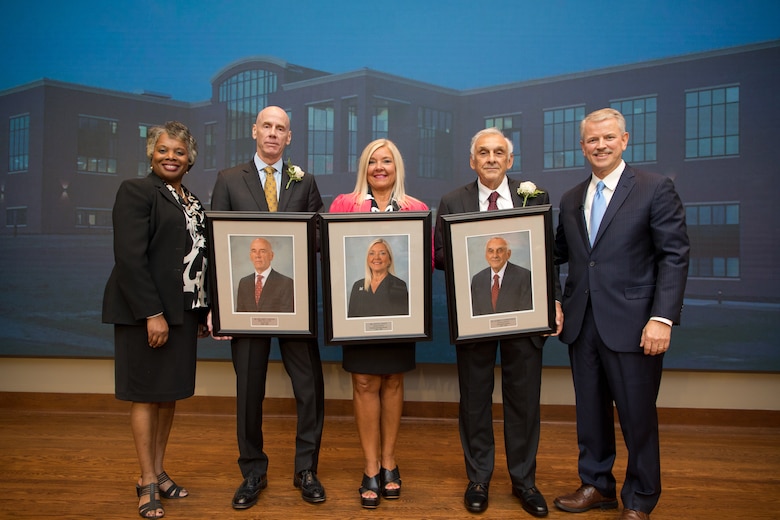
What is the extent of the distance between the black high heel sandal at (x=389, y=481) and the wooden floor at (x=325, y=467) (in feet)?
0.16

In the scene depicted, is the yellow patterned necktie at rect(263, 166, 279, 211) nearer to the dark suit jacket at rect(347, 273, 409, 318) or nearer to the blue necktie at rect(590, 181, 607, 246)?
the dark suit jacket at rect(347, 273, 409, 318)

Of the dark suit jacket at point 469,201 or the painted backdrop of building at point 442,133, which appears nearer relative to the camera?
the dark suit jacket at point 469,201

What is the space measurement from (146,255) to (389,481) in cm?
157

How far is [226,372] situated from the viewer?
4.33 m

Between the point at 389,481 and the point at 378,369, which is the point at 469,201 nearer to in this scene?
the point at 378,369

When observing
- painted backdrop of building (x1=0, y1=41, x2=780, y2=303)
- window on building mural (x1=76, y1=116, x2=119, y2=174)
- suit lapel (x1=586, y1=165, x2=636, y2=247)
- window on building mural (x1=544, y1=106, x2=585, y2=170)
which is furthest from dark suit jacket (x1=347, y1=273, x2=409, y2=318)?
window on building mural (x1=76, y1=116, x2=119, y2=174)

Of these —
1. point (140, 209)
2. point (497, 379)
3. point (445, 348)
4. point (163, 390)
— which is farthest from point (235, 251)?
point (497, 379)

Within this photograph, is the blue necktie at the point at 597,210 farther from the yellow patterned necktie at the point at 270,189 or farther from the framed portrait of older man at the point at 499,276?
the yellow patterned necktie at the point at 270,189

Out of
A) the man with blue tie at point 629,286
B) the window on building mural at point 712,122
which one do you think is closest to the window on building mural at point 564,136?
the window on building mural at point 712,122

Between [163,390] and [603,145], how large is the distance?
89.5 inches

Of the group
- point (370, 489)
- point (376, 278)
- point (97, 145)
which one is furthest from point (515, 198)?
point (97, 145)

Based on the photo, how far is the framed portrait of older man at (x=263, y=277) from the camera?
2434 mm

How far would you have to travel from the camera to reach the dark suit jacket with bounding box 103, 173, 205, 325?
2.36m

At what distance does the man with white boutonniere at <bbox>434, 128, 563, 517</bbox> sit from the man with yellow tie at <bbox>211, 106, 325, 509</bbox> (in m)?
0.73
